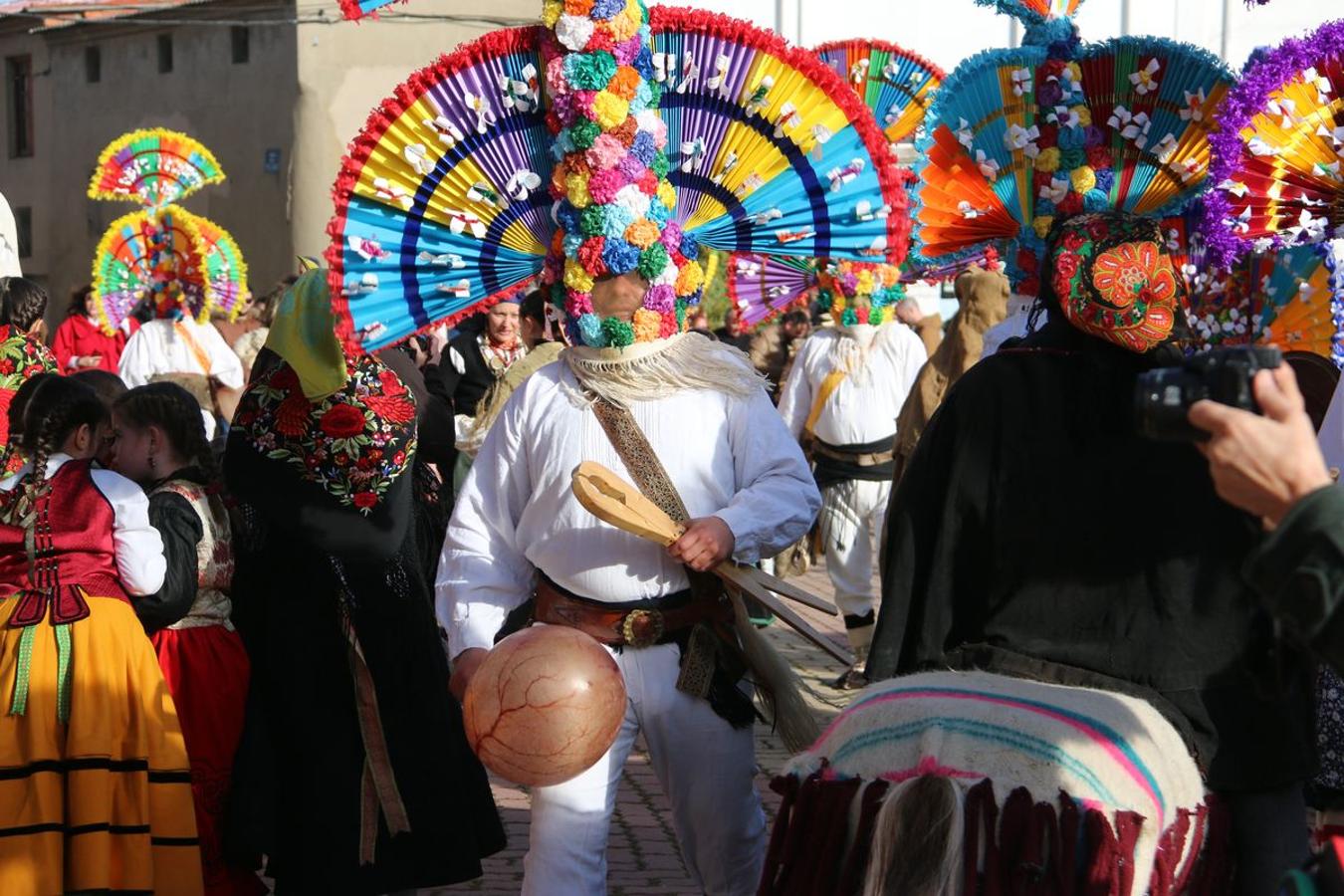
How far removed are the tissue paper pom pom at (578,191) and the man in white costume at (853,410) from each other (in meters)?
4.68

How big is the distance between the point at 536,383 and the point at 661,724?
2.98 feet

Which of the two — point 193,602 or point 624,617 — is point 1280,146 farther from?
Result: point 193,602

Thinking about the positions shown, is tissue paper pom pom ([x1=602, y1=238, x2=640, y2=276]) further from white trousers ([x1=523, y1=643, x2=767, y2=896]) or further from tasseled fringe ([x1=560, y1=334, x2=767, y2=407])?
white trousers ([x1=523, y1=643, x2=767, y2=896])

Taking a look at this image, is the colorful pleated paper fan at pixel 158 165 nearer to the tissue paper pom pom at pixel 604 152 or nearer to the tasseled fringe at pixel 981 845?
the tissue paper pom pom at pixel 604 152

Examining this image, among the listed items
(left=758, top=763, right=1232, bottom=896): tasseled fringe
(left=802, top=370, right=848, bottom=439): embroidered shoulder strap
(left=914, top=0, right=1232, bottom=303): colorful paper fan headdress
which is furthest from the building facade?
(left=758, top=763, right=1232, bottom=896): tasseled fringe

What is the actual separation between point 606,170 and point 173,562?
169cm

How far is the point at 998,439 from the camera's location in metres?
3.46

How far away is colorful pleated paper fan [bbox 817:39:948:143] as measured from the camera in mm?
8375

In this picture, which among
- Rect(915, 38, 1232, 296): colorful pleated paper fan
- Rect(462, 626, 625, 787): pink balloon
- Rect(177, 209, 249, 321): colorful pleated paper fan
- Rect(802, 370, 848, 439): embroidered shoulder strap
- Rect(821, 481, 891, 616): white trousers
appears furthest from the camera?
Rect(177, 209, 249, 321): colorful pleated paper fan

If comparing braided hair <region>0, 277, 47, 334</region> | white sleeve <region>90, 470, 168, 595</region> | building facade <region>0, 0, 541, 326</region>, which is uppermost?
building facade <region>0, 0, 541, 326</region>

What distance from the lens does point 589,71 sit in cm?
434

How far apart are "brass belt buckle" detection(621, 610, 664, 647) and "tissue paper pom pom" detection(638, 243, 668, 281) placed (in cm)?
83

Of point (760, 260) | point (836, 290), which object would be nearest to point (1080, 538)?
point (760, 260)

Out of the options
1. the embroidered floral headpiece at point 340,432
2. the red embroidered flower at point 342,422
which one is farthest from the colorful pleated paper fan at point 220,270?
the red embroidered flower at point 342,422
